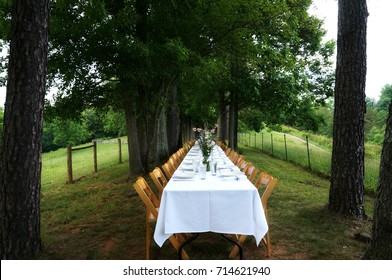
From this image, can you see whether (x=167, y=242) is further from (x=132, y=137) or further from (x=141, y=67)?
(x=132, y=137)

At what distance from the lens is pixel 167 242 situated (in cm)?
473

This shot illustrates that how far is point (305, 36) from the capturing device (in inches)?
733

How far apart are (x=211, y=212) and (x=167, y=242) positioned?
1.23 metres

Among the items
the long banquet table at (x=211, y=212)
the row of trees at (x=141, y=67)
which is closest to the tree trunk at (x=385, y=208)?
the row of trees at (x=141, y=67)

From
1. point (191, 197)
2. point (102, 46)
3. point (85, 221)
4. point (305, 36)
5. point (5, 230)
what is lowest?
point (85, 221)

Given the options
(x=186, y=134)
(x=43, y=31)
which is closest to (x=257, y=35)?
(x=43, y=31)

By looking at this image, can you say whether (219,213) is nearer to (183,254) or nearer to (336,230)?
(183,254)

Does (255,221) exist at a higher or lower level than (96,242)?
higher

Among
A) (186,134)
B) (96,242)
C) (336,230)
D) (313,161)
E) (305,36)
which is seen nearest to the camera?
(96,242)

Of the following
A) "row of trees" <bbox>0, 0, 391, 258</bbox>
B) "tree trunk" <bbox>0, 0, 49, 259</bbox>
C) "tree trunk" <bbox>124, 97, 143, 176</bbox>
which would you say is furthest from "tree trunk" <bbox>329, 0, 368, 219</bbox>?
"tree trunk" <bbox>124, 97, 143, 176</bbox>

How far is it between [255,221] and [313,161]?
9.95 m

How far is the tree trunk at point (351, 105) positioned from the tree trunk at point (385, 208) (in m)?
2.48

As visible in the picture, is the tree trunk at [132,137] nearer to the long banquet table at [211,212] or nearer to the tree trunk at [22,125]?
the tree trunk at [22,125]

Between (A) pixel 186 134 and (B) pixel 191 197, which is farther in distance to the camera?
(A) pixel 186 134
